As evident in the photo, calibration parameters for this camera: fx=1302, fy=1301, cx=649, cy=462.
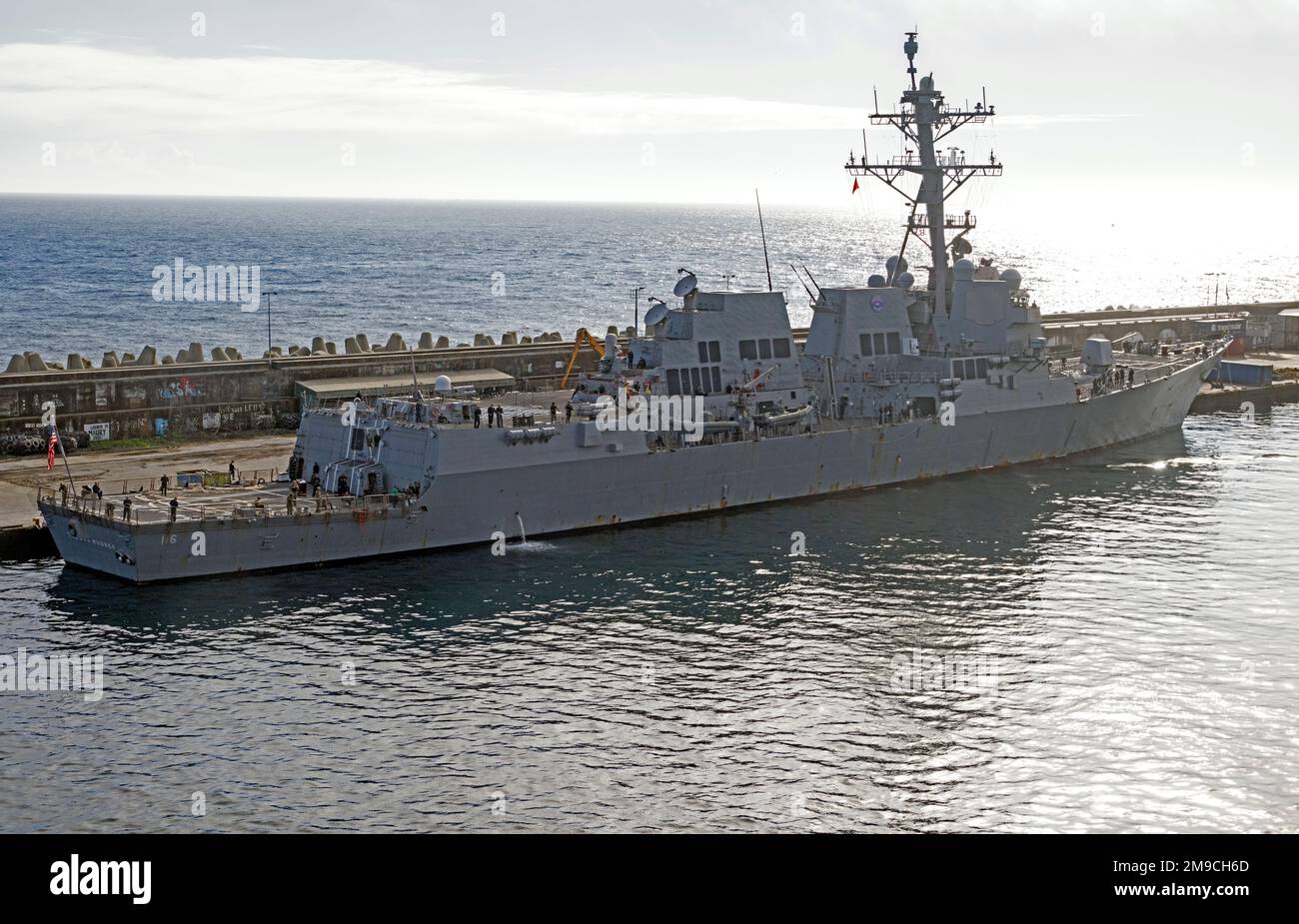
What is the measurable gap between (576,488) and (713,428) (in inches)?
204

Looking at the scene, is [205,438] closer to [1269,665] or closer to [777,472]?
[777,472]

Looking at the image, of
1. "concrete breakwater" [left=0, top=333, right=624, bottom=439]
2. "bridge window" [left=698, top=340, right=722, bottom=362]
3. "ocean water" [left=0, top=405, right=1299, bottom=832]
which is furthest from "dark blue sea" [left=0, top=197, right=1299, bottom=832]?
"concrete breakwater" [left=0, top=333, right=624, bottom=439]

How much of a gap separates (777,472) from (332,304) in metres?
91.1

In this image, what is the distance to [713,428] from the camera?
38.5m

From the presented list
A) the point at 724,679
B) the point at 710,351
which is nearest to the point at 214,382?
the point at 710,351

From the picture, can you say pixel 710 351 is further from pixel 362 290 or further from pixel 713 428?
pixel 362 290

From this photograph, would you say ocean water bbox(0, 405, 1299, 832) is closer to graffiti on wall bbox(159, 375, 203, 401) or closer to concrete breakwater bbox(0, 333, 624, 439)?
concrete breakwater bbox(0, 333, 624, 439)

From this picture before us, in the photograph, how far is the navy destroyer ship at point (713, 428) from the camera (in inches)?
1254

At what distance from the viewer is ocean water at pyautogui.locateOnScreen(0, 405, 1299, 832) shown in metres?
19.6

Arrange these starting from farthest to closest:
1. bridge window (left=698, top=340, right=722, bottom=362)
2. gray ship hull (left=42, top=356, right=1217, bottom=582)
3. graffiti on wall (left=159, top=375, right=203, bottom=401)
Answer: graffiti on wall (left=159, top=375, right=203, bottom=401) → bridge window (left=698, top=340, right=722, bottom=362) → gray ship hull (left=42, top=356, right=1217, bottom=582)

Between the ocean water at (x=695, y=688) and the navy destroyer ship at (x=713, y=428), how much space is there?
41.4 inches

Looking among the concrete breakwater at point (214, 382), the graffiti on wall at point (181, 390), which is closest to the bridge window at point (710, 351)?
the concrete breakwater at point (214, 382)

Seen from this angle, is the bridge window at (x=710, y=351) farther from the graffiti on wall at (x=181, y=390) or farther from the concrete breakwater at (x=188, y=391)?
the graffiti on wall at (x=181, y=390)

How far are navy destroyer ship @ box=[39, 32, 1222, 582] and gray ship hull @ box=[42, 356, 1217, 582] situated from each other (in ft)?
0.18
